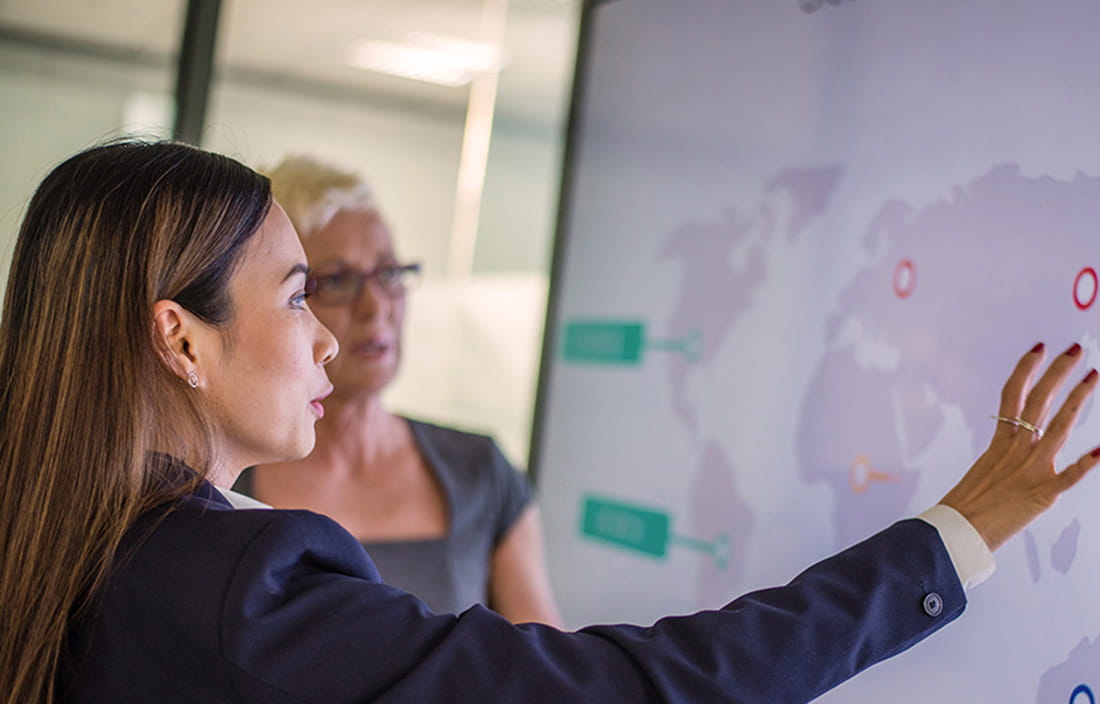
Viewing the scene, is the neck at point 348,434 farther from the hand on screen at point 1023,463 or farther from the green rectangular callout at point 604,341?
the hand on screen at point 1023,463

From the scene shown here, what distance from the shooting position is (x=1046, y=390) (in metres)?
1.21

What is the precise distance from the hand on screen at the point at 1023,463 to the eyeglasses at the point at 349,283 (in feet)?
4.01

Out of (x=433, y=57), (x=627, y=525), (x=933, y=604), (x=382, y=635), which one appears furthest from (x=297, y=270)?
(x=433, y=57)

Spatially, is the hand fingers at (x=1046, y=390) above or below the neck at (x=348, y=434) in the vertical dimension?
above

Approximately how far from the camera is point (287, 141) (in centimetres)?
338

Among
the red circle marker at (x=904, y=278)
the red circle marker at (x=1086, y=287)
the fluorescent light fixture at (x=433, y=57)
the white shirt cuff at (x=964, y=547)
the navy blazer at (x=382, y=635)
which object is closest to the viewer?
the navy blazer at (x=382, y=635)

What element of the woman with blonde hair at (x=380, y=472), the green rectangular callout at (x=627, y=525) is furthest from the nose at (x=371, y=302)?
the green rectangular callout at (x=627, y=525)

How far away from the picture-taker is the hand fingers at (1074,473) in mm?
1161

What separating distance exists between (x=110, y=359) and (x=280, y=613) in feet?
1.12

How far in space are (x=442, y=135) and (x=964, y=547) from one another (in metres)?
2.70

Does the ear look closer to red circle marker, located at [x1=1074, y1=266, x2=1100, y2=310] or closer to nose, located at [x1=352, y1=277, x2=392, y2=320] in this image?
nose, located at [x1=352, y1=277, x2=392, y2=320]

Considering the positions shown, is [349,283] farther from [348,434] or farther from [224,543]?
[224,543]

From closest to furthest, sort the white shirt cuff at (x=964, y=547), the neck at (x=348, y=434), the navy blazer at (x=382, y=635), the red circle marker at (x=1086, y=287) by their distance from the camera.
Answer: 1. the navy blazer at (x=382, y=635)
2. the white shirt cuff at (x=964, y=547)
3. the red circle marker at (x=1086, y=287)
4. the neck at (x=348, y=434)

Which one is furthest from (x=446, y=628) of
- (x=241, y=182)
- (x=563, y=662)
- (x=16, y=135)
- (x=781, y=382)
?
(x=16, y=135)
